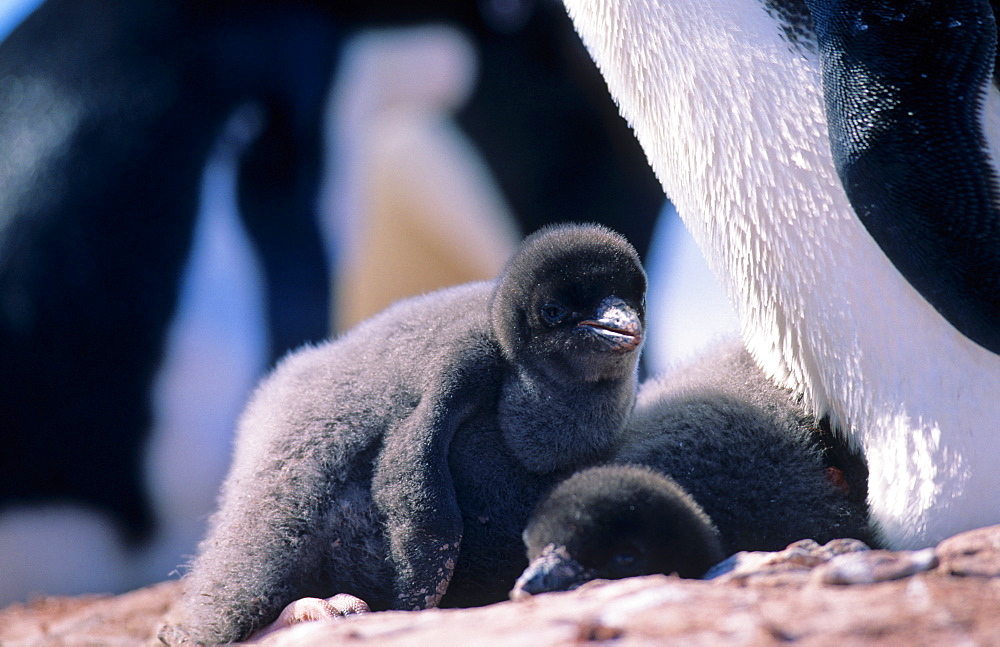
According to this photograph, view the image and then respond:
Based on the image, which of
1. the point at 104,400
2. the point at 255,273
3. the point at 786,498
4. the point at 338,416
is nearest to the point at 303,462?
the point at 338,416

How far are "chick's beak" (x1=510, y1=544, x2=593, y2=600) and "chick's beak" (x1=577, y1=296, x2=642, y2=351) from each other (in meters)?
0.25

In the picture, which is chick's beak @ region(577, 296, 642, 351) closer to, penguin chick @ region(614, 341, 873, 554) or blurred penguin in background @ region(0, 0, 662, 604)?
penguin chick @ region(614, 341, 873, 554)

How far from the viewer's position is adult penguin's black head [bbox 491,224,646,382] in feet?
3.60

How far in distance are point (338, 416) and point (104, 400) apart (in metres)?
1.09

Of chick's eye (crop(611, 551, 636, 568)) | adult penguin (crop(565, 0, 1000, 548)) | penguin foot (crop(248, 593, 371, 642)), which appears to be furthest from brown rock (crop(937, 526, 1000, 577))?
penguin foot (crop(248, 593, 371, 642))

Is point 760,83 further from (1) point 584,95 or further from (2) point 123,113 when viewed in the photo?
(1) point 584,95

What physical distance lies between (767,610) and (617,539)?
9.0 inches

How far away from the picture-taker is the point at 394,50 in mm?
2779

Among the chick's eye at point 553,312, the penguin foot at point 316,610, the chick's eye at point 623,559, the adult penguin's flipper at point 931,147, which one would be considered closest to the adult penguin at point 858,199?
the adult penguin's flipper at point 931,147

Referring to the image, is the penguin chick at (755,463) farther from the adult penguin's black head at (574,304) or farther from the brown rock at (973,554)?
the brown rock at (973,554)

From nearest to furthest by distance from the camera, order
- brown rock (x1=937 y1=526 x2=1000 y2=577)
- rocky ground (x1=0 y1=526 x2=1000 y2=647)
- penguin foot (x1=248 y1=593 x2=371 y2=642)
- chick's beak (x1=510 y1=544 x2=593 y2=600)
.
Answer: rocky ground (x1=0 y1=526 x2=1000 y2=647), brown rock (x1=937 y1=526 x2=1000 y2=577), chick's beak (x1=510 y1=544 x2=593 y2=600), penguin foot (x1=248 y1=593 x2=371 y2=642)

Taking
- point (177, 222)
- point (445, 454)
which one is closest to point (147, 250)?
point (177, 222)

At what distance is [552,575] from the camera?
909 mm

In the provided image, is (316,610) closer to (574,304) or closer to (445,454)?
(445,454)
